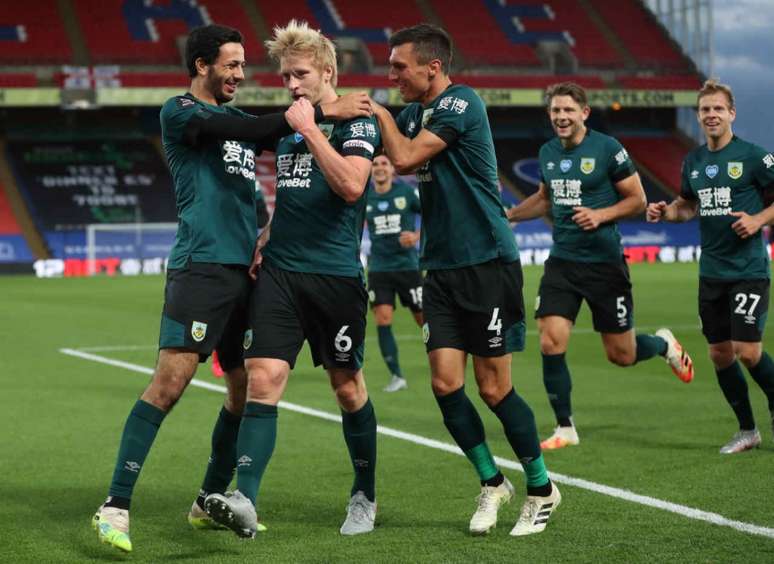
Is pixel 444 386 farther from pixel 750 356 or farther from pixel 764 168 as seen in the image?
pixel 764 168

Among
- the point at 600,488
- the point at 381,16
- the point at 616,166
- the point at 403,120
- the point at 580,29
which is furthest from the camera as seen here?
the point at 580,29

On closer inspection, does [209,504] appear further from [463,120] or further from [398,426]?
[398,426]

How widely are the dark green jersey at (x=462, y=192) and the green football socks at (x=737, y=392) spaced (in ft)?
9.28

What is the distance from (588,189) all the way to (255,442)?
3.90 meters

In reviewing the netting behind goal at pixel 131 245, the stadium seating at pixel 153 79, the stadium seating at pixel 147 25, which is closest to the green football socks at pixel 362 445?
the netting behind goal at pixel 131 245

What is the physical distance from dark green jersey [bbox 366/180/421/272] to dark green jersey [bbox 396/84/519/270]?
6551mm

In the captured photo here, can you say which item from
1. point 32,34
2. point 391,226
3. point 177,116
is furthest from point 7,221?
point 177,116

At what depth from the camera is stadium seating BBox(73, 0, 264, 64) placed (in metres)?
41.6

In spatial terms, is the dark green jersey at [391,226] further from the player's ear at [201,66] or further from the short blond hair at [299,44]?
the short blond hair at [299,44]

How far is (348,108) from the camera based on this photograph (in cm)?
548

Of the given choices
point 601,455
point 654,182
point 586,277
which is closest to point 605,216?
point 586,277

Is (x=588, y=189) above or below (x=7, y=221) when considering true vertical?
above

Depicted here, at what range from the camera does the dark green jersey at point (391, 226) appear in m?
12.8

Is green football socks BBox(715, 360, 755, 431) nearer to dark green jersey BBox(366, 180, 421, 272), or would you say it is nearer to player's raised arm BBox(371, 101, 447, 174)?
player's raised arm BBox(371, 101, 447, 174)
